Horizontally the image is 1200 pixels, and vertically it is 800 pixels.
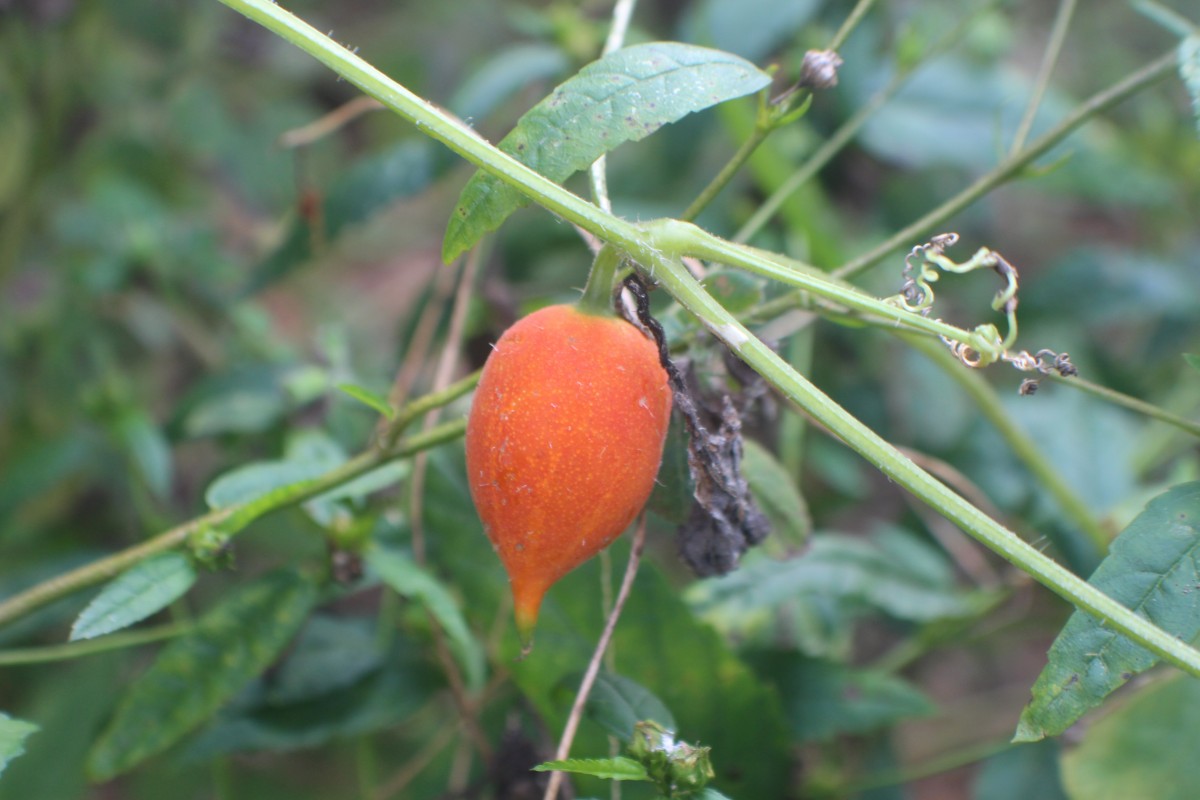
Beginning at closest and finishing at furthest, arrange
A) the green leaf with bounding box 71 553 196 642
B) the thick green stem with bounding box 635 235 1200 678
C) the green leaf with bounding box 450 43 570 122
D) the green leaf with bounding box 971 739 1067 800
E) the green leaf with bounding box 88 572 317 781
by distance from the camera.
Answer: the thick green stem with bounding box 635 235 1200 678 → the green leaf with bounding box 71 553 196 642 → the green leaf with bounding box 88 572 317 781 → the green leaf with bounding box 971 739 1067 800 → the green leaf with bounding box 450 43 570 122

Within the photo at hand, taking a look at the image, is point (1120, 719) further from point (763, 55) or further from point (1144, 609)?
point (763, 55)

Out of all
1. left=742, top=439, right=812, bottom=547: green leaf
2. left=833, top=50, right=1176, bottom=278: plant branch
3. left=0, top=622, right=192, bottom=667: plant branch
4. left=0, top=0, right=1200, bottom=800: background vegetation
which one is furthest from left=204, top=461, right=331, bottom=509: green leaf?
left=833, top=50, right=1176, bottom=278: plant branch

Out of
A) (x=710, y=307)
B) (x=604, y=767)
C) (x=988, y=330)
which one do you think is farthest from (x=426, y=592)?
(x=988, y=330)

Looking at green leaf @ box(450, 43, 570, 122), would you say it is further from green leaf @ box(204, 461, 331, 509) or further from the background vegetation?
green leaf @ box(204, 461, 331, 509)

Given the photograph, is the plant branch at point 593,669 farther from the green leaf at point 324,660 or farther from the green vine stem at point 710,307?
the green leaf at point 324,660

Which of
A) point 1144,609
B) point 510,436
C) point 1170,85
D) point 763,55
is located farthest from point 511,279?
point 1170,85

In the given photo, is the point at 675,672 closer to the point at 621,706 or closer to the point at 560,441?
the point at 621,706
